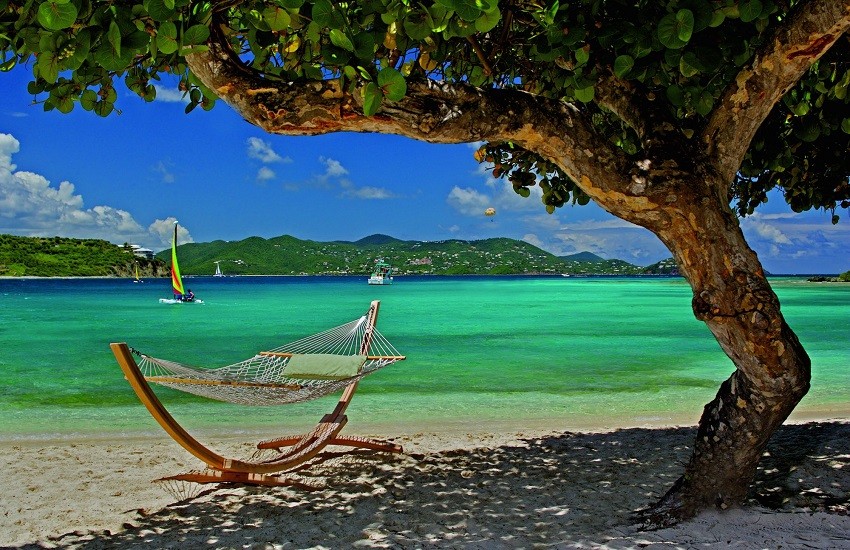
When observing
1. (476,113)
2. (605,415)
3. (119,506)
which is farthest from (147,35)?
(605,415)

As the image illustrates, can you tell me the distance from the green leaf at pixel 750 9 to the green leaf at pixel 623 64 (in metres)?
0.40

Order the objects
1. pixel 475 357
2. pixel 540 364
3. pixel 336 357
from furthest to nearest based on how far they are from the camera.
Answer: pixel 475 357 < pixel 540 364 < pixel 336 357

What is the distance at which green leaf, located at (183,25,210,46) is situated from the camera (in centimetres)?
189

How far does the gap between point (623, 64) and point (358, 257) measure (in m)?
112

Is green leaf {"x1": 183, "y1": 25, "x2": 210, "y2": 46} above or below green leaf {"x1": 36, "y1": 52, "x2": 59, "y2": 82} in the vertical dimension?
above

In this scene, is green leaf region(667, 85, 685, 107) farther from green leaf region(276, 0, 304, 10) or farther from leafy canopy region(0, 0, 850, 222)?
green leaf region(276, 0, 304, 10)

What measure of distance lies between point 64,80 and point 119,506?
8.16 feet

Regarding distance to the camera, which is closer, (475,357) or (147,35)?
(147,35)

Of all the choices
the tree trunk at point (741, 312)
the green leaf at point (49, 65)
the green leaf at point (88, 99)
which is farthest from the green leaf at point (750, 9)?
the green leaf at point (88, 99)

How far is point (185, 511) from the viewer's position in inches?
144

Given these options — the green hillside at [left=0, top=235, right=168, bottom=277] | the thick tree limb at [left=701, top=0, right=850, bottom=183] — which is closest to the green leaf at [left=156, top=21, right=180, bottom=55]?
the thick tree limb at [left=701, top=0, right=850, bottom=183]

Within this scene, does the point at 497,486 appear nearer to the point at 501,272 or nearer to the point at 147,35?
the point at 147,35

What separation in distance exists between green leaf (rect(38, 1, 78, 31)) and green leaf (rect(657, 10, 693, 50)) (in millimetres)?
1781

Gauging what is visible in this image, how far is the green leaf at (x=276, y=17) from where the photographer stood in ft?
6.45
